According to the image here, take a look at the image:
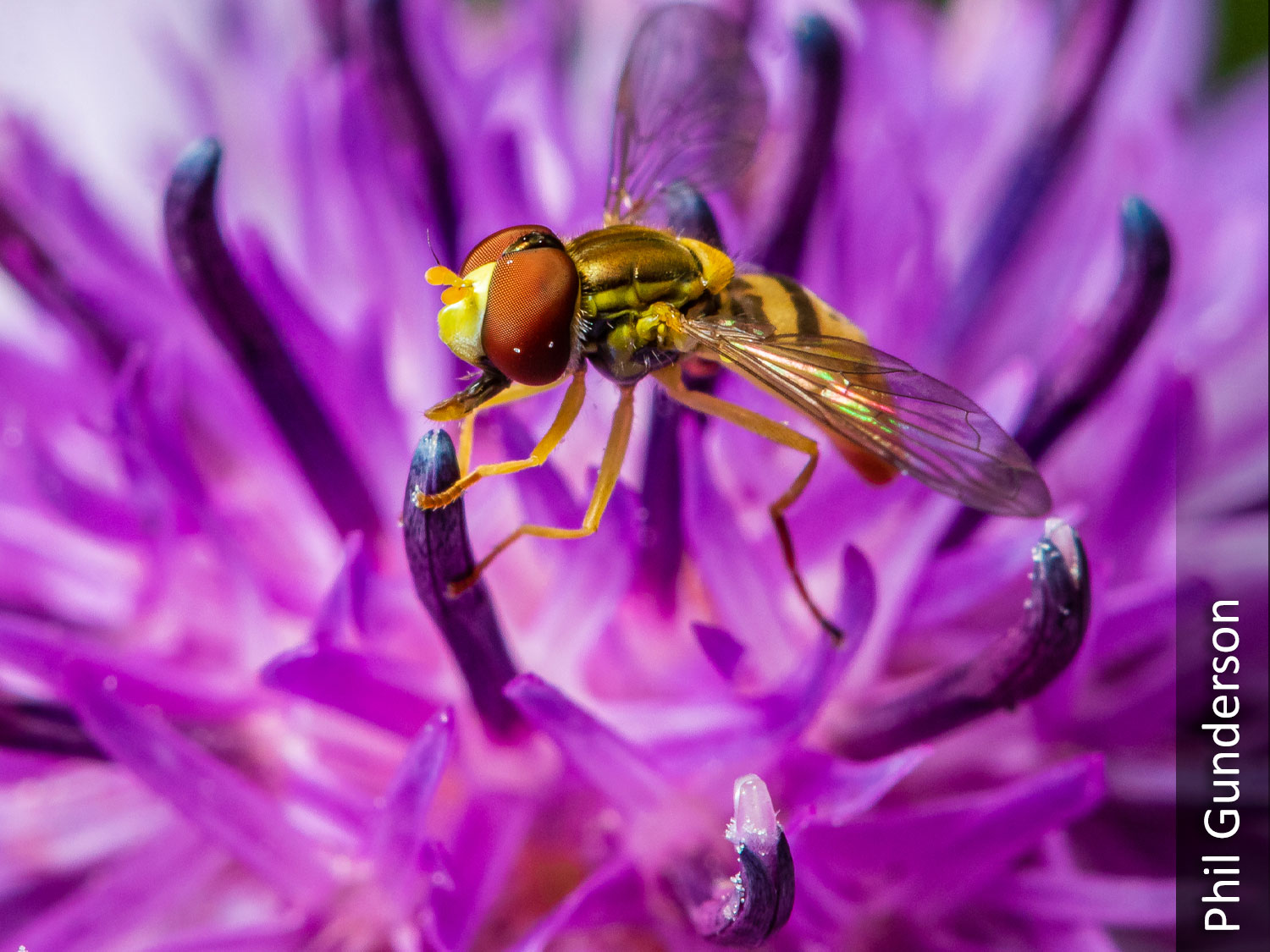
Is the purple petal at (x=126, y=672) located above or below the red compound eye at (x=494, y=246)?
below

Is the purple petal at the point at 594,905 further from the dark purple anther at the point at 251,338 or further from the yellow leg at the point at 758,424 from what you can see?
the dark purple anther at the point at 251,338

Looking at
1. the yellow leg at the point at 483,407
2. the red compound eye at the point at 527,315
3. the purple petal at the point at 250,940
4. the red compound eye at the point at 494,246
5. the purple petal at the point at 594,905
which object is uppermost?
the red compound eye at the point at 494,246

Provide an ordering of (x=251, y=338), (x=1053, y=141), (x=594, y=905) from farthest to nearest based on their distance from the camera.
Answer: (x=1053, y=141), (x=251, y=338), (x=594, y=905)

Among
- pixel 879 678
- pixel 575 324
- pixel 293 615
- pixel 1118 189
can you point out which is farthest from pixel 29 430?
pixel 1118 189

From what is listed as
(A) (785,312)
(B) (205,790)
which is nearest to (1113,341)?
(A) (785,312)

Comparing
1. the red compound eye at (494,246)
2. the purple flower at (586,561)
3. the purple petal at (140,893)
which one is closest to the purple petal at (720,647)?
the purple flower at (586,561)

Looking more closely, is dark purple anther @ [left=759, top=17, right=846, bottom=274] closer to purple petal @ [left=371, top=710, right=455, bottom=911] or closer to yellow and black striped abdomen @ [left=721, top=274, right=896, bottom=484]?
yellow and black striped abdomen @ [left=721, top=274, right=896, bottom=484]

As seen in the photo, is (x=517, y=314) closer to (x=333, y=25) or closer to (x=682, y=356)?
(x=682, y=356)

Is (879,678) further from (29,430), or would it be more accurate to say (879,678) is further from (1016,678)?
(29,430)
